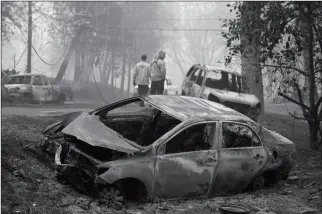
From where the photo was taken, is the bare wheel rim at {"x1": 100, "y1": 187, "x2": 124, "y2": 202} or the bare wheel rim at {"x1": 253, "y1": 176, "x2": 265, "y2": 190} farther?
the bare wheel rim at {"x1": 253, "y1": 176, "x2": 265, "y2": 190}

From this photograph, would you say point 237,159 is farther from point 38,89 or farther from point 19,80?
point 19,80

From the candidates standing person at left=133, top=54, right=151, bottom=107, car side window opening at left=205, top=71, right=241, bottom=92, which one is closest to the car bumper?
standing person at left=133, top=54, right=151, bottom=107

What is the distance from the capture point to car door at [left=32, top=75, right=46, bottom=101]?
1866cm

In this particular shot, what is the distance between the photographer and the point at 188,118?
6086 millimetres

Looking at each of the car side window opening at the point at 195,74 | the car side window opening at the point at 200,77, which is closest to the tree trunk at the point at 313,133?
the car side window opening at the point at 200,77

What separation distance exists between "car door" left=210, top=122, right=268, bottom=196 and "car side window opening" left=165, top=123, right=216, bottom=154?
18cm

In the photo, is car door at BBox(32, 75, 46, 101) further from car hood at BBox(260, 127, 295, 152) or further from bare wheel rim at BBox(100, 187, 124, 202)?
bare wheel rim at BBox(100, 187, 124, 202)

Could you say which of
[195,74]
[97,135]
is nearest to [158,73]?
[195,74]

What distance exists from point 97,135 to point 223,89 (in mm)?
7491

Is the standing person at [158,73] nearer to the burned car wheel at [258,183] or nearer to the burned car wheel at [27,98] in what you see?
the burned car wheel at [258,183]

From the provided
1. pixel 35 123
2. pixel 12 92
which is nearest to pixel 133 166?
pixel 35 123

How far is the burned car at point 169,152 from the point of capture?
563 centimetres

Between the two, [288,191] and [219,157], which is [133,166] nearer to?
[219,157]

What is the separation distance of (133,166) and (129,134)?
5.65 ft
